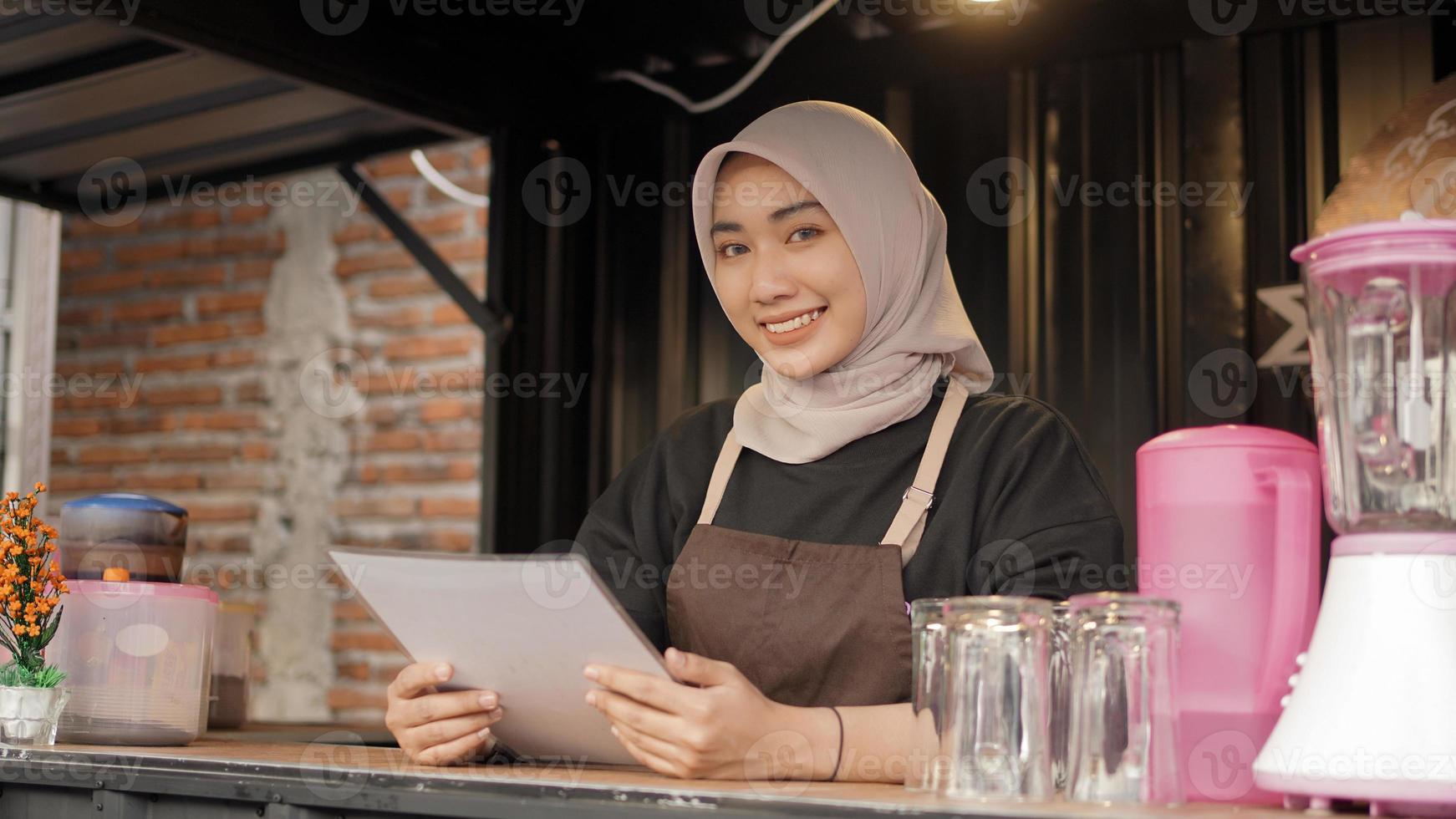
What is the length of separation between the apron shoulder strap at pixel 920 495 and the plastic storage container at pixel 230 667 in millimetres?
993

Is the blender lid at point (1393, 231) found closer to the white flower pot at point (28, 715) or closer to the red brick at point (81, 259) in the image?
the white flower pot at point (28, 715)

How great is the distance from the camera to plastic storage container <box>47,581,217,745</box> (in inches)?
66.3

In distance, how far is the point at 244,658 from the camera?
218cm

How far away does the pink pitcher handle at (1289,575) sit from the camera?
1174 millimetres

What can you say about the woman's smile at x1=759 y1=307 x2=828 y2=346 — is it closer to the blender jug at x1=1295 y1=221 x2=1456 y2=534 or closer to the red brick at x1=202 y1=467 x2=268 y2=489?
the blender jug at x1=1295 y1=221 x2=1456 y2=534

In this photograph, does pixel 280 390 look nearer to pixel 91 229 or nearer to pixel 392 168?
pixel 392 168

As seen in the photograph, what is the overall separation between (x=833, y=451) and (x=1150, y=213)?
888mm

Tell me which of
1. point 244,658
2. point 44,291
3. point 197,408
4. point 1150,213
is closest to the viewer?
point 244,658

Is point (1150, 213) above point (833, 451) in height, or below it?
above

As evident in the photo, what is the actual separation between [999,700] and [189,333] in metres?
3.46

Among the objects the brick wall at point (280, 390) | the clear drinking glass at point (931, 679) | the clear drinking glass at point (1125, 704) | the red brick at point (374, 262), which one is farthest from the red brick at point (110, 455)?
the clear drinking glass at point (1125, 704)

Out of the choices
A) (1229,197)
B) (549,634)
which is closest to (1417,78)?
(1229,197)

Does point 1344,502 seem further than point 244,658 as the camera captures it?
No

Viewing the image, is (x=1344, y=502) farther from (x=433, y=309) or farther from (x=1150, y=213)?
(x=433, y=309)
